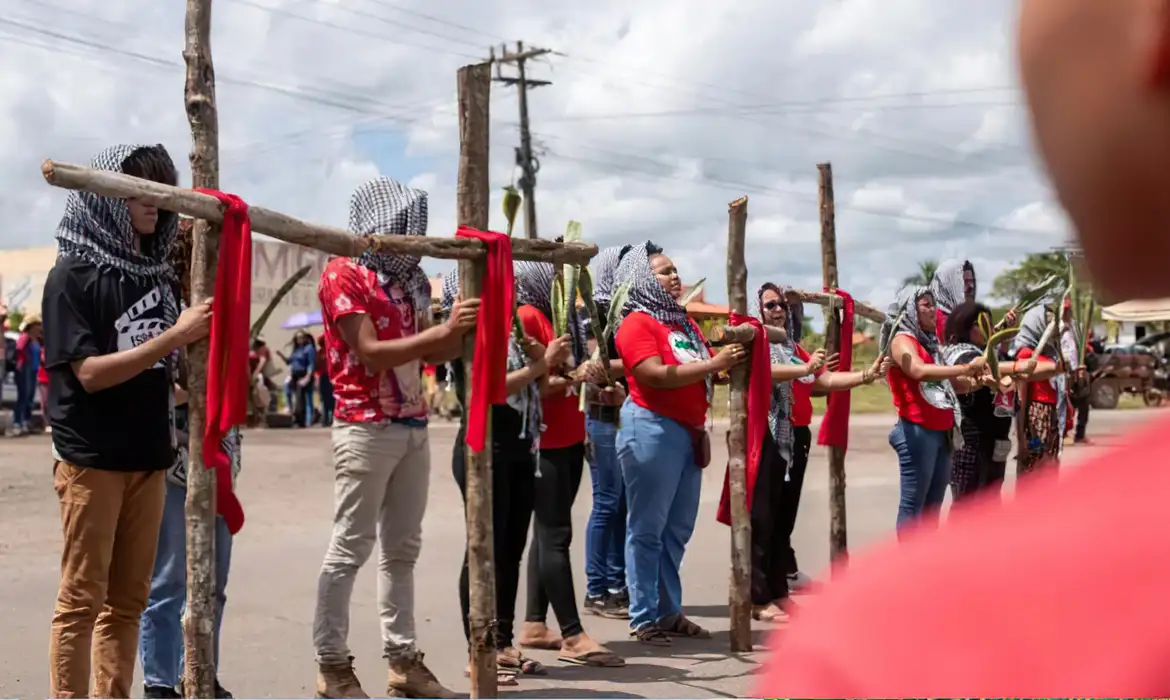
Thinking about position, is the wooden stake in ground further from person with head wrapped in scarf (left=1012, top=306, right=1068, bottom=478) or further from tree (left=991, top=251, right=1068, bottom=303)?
person with head wrapped in scarf (left=1012, top=306, right=1068, bottom=478)

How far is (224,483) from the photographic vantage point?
4.91 meters

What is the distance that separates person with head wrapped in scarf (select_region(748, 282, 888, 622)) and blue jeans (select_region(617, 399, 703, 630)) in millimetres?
662

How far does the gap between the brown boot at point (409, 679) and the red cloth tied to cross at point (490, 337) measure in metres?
1.11

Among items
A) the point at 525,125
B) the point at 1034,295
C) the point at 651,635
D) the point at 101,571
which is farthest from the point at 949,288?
the point at 525,125

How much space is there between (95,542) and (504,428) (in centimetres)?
209

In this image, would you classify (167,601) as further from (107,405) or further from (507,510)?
(507,510)

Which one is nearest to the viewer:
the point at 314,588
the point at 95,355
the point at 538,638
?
the point at 95,355

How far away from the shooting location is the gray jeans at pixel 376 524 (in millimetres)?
5098

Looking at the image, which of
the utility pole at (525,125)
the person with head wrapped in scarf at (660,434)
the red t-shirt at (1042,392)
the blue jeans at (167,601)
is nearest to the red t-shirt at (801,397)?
the person with head wrapped in scarf at (660,434)

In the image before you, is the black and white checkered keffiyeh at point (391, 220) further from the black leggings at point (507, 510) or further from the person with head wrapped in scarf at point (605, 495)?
the person with head wrapped in scarf at point (605, 495)

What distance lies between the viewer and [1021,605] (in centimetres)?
54

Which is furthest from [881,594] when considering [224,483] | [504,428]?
[504,428]

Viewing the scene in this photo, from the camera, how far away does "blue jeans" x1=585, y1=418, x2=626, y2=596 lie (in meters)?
7.63

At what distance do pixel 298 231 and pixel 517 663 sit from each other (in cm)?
248
